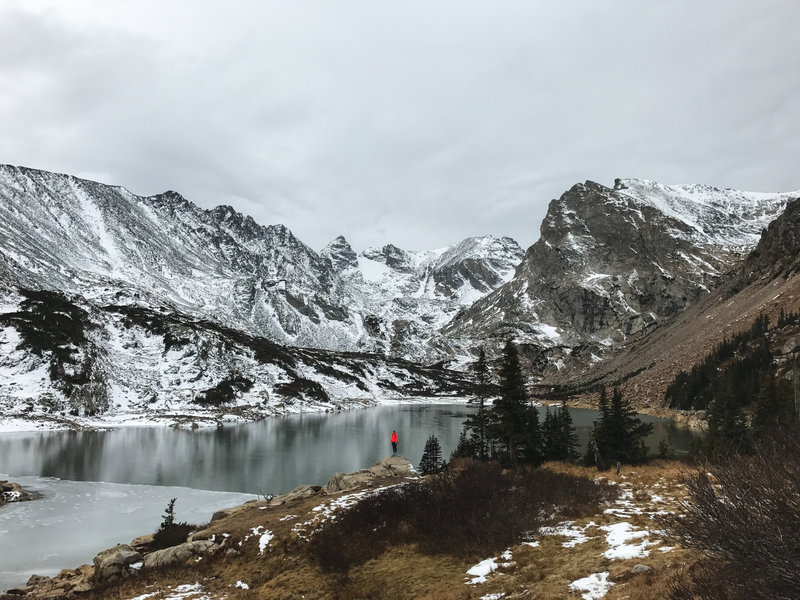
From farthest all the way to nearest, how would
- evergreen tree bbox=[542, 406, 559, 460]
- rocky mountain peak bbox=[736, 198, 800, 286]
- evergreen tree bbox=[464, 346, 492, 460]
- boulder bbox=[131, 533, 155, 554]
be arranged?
rocky mountain peak bbox=[736, 198, 800, 286] < evergreen tree bbox=[464, 346, 492, 460] < evergreen tree bbox=[542, 406, 559, 460] < boulder bbox=[131, 533, 155, 554]

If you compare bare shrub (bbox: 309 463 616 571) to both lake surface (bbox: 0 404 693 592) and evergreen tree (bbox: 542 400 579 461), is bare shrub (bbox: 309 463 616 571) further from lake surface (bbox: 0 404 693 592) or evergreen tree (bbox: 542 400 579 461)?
lake surface (bbox: 0 404 693 592)

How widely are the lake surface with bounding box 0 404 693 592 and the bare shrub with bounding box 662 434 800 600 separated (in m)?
28.3

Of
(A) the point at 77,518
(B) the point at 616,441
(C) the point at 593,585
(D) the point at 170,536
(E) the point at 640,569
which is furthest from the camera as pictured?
(A) the point at 77,518

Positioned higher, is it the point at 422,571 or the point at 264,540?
the point at 422,571

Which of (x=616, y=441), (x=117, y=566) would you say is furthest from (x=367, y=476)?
(x=616, y=441)

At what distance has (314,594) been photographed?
14.5 meters

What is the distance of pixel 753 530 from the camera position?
6.57 m

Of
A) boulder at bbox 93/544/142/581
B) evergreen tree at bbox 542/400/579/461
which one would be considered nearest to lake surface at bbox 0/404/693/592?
boulder at bbox 93/544/142/581

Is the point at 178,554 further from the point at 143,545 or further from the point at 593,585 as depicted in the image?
the point at 593,585

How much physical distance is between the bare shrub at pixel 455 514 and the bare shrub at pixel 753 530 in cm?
852

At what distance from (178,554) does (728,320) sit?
478 ft

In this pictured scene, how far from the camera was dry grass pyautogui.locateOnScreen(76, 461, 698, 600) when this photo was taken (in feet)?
36.5

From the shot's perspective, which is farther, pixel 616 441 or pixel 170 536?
pixel 616 441

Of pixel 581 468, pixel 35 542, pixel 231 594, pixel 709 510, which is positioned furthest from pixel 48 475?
pixel 709 510
